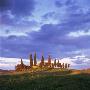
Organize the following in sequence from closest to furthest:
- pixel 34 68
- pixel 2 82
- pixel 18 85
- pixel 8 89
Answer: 1. pixel 8 89
2. pixel 18 85
3. pixel 2 82
4. pixel 34 68

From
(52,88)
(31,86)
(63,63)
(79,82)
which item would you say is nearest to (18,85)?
(31,86)

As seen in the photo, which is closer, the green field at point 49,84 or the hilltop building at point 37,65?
the green field at point 49,84

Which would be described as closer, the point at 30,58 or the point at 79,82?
the point at 79,82

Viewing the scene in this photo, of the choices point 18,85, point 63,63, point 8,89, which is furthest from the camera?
point 63,63

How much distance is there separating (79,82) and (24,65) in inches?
1352

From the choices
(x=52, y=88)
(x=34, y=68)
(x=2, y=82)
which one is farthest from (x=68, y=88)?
(x=34, y=68)

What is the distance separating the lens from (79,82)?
5059 centimetres

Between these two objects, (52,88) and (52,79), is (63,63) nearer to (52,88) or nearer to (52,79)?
(52,79)

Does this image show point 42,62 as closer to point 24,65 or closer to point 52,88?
point 24,65

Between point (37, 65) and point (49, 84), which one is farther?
point (37, 65)

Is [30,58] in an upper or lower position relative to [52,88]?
upper

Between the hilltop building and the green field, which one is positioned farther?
the hilltop building

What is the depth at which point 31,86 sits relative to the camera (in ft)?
154

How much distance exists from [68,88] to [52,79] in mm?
→ 7953
